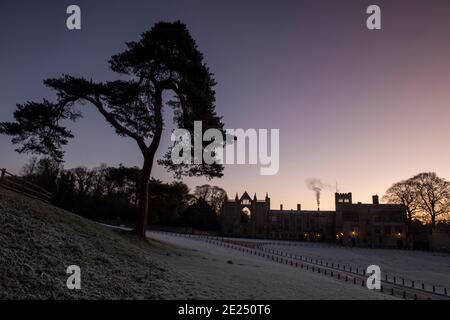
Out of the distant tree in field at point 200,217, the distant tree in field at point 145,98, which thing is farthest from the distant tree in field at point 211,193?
the distant tree in field at point 145,98

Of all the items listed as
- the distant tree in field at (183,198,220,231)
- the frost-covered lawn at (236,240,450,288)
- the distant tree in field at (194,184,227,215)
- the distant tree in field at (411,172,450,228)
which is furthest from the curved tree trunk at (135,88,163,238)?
the distant tree in field at (194,184,227,215)

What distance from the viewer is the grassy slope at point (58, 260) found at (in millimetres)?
8250

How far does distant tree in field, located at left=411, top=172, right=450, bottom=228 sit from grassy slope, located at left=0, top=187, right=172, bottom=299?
72450mm

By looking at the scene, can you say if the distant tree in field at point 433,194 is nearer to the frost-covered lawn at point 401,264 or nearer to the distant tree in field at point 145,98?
the frost-covered lawn at point 401,264

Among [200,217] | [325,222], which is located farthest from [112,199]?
[325,222]

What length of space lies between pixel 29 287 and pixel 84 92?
1532cm

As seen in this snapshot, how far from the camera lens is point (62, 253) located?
36.1 feet

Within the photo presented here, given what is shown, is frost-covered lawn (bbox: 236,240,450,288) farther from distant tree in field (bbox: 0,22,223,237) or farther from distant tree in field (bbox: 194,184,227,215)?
distant tree in field (bbox: 194,184,227,215)

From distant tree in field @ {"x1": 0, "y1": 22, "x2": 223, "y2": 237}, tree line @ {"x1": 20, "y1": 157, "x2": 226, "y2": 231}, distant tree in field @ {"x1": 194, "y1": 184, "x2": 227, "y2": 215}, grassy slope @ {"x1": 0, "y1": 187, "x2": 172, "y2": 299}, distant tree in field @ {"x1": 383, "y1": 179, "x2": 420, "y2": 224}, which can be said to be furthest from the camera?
distant tree in field @ {"x1": 194, "y1": 184, "x2": 227, "y2": 215}

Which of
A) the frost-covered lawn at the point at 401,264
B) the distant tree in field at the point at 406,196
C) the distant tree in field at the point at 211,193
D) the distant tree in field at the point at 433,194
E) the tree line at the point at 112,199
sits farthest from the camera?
the distant tree in field at the point at 211,193

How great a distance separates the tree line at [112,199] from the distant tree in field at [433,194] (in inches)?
1893

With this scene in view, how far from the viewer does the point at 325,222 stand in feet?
269

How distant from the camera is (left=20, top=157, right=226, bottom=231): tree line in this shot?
1454 inches

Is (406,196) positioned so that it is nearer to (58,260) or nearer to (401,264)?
(401,264)
